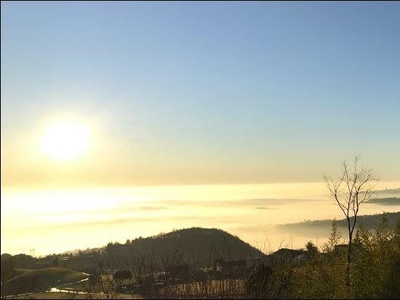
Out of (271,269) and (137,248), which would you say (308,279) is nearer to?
(271,269)

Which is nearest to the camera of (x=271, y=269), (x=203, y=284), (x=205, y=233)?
(x=203, y=284)

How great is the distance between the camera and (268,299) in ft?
73.9

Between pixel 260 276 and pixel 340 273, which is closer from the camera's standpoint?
pixel 260 276

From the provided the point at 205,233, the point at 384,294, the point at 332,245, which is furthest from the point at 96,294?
the point at 205,233

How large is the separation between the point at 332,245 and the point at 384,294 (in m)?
8.87

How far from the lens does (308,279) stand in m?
26.7

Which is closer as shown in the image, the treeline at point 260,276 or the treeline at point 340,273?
the treeline at point 260,276

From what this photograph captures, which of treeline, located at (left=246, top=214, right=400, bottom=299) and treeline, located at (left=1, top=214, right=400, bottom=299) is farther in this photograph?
treeline, located at (left=246, top=214, right=400, bottom=299)

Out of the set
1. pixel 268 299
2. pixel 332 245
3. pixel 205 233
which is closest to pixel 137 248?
pixel 205 233

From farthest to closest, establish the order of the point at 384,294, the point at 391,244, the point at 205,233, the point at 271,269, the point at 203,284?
the point at 205,233
the point at 391,244
the point at 271,269
the point at 384,294
the point at 203,284

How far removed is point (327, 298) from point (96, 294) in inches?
405

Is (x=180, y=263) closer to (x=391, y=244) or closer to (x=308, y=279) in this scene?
(x=308, y=279)

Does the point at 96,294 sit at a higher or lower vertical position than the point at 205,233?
lower

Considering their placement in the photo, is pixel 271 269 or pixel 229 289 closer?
pixel 229 289
